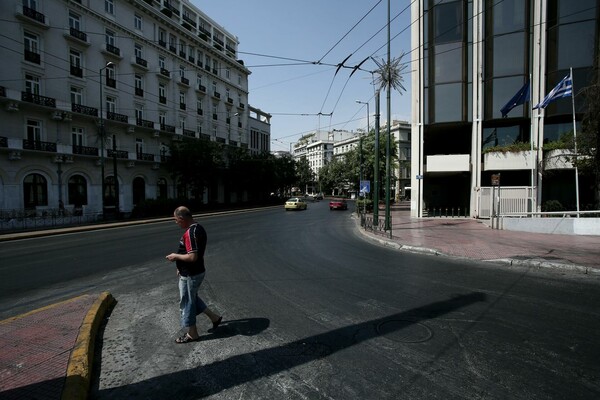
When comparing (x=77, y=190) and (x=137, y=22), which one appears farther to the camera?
(x=137, y=22)

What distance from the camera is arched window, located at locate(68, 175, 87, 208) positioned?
98.5 feet

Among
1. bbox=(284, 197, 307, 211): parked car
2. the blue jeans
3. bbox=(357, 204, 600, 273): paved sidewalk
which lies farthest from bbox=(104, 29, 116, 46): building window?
the blue jeans

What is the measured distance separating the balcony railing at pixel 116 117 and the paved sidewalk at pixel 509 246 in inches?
1160

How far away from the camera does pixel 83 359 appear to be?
358 cm

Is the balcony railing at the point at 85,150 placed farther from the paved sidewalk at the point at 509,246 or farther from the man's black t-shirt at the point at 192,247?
the man's black t-shirt at the point at 192,247

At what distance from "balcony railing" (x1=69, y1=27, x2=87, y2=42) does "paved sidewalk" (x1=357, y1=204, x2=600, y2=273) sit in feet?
104

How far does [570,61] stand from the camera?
66.8 feet

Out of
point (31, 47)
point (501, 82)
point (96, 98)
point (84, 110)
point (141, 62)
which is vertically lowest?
point (501, 82)

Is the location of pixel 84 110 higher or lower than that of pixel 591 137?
higher

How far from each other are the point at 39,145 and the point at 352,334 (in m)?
32.0

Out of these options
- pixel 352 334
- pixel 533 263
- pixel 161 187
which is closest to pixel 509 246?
pixel 533 263

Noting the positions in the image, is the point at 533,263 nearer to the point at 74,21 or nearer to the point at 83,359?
the point at 83,359

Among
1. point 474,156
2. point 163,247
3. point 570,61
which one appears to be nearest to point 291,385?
point 163,247

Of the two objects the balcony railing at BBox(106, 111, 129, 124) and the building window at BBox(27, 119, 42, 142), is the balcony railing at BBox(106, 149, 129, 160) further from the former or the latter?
the building window at BBox(27, 119, 42, 142)
